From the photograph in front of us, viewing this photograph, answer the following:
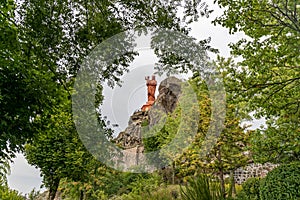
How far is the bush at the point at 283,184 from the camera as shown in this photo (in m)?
3.30

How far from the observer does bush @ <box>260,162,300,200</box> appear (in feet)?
10.8

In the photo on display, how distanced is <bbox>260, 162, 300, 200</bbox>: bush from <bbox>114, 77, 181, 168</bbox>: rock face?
5.68 ft

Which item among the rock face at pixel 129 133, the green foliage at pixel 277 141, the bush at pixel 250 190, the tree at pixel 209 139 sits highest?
the tree at pixel 209 139

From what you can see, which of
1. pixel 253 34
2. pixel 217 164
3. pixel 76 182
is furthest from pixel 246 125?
pixel 76 182

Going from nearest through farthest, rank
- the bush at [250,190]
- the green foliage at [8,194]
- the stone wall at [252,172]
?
1. the green foliage at [8,194]
2. the bush at [250,190]
3. the stone wall at [252,172]

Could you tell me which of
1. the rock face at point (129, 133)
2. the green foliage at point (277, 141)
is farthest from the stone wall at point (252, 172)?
the green foliage at point (277, 141)

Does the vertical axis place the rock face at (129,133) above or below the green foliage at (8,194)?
above

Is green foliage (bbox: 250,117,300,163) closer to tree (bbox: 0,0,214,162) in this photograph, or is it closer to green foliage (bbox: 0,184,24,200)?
tree (bbox: 0,0,214,162)

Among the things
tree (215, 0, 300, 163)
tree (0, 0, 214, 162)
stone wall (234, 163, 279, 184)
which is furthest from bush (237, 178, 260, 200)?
stone wall (234, 163, 279, 184)

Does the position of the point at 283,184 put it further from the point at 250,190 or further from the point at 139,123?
the point at 139,123

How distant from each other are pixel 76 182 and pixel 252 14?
19.5ft

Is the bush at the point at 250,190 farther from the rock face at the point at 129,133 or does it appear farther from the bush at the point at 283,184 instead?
the rock face at the point at 129,133

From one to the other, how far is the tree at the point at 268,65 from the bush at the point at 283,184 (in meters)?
0.60

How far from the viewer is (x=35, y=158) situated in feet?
23.7
